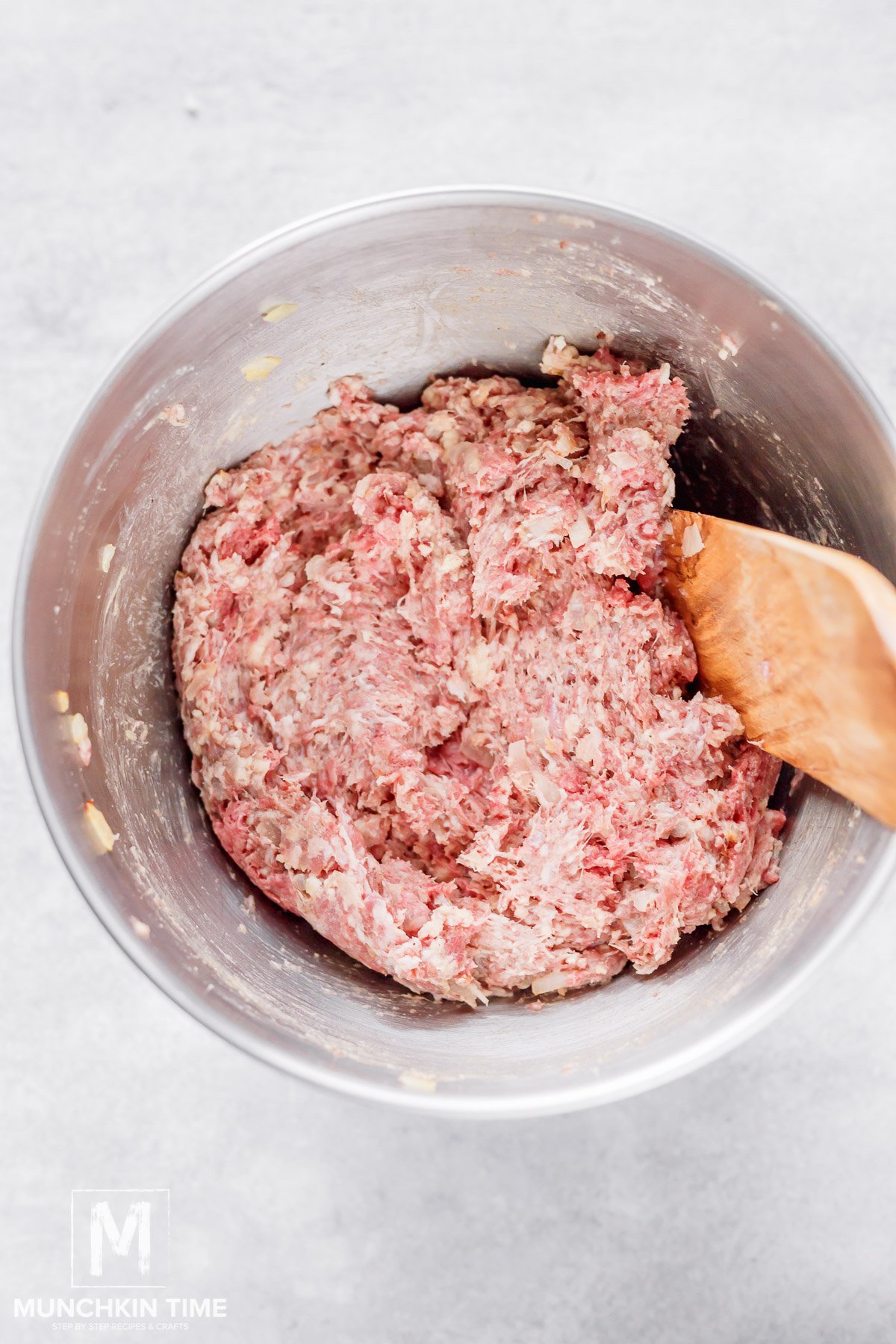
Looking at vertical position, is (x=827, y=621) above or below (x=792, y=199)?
below

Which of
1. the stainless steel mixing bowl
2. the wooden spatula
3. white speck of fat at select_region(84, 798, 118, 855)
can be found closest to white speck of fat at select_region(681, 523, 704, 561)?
the wooden spatula

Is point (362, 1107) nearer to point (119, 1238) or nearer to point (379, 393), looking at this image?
point (119, 1238)

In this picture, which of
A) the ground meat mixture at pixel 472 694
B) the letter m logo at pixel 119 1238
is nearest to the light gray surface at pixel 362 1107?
the letter m logo at pixel 119 1238

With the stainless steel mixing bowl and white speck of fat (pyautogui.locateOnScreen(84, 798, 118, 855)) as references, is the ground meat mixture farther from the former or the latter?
white speck of fat (pyautogui.locateOnScreen(84, 798, 118, 855))

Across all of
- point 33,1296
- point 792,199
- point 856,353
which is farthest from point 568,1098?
point 792,199

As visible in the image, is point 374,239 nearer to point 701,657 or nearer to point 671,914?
point 701,657

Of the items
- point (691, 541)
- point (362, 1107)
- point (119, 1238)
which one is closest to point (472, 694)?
point (691, 541)
